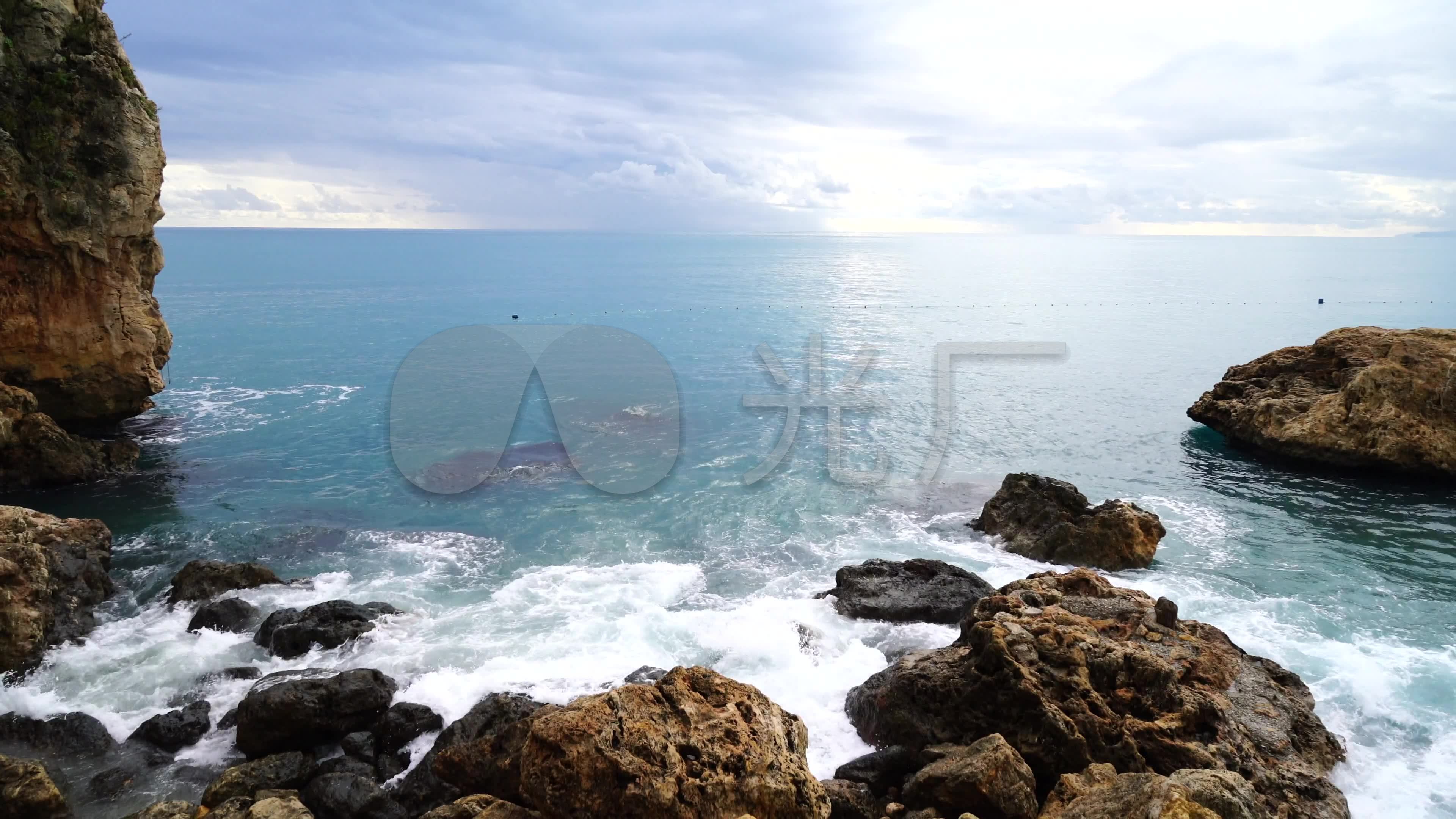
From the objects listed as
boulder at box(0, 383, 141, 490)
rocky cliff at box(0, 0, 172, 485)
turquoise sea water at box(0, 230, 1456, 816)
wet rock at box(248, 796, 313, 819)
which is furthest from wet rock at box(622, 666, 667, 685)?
rocky cliff at box(0, 0, 172, 485)

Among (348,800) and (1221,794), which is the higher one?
(1221,794)

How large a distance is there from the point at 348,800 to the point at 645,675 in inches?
204

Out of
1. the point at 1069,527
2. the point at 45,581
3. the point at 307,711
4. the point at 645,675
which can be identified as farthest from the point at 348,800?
the point at 1069,527

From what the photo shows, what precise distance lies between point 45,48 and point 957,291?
94.5 m

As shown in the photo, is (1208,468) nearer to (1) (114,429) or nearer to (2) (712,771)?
(2) (712,771)

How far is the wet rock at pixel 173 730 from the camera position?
532 inches

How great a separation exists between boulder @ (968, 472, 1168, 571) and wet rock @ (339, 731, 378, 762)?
599 inches

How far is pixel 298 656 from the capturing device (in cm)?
1620

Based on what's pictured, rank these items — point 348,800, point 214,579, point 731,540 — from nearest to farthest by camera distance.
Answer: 1. point 348,800
2. point 214,579
3. point 731,540

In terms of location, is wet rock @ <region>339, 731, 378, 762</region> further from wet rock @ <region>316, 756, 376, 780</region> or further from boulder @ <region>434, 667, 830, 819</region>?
boulder @ <region>434, 667, 830, 819</region>

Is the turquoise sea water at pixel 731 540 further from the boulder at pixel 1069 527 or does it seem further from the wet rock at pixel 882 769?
the wet rock at pixel 882 769

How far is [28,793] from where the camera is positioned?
448 inches

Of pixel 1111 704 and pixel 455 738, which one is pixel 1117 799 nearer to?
pixel 1111 704

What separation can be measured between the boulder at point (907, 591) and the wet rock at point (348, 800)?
9.46 m
